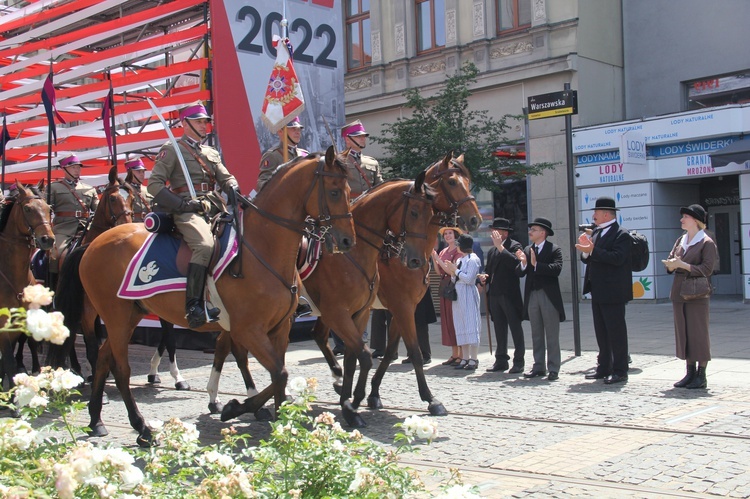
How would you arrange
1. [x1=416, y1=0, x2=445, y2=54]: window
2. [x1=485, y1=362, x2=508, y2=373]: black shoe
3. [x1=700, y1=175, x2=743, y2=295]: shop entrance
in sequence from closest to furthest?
[x1=485, y1=362, x2=508, y2=373]: black shoe < [x1=700, y1=175, x2=743, y2=295]: shop entrance < [x1=416, y1=0, x2=445, y2=54]: window

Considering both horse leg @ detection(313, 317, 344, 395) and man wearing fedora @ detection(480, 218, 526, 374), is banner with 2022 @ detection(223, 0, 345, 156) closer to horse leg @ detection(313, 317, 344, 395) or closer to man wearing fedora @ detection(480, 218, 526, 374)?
man wearing fedora @ detection(480, 218, 526, 374)

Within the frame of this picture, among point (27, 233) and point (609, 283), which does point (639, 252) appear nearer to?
point (609, 283)

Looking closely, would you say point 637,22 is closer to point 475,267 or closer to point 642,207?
point 642,207

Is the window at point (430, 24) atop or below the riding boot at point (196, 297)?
atop

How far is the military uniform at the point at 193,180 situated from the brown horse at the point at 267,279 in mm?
421

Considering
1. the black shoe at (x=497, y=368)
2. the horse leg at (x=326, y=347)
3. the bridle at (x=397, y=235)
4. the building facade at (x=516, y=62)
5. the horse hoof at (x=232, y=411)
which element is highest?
the building facade at (x=516, y=62)

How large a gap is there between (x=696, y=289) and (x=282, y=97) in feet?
19.3

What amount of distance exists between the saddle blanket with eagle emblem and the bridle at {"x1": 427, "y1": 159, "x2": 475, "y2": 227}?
2.47 meters

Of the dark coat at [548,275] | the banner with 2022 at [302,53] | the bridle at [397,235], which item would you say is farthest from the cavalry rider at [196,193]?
the banner with 2022 at [302,53]

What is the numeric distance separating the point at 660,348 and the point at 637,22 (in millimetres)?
14073

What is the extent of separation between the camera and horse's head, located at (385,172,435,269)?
851cm

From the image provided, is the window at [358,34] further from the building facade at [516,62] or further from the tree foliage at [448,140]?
the tree foliage at [448,140]

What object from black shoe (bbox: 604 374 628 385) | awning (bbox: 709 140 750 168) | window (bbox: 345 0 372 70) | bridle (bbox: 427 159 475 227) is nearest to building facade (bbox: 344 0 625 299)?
window (bbox: 345 0 372 70)

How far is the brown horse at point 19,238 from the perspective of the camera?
31.6ft
